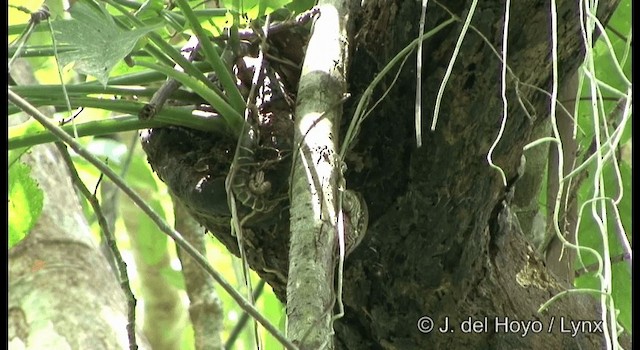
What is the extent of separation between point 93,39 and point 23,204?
0.73 feet

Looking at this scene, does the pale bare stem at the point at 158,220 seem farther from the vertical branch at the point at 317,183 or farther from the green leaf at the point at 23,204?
the green leaf at the point at 23,204

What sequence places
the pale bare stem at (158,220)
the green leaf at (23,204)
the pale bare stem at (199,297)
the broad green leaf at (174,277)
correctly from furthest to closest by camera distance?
the broad green leaf at (174,277) → the pale bare stem at (199,297) → the green leaf at (23,204) → the pale bare stem at (158,220)

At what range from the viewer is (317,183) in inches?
20.8

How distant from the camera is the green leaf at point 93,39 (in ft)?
1.88

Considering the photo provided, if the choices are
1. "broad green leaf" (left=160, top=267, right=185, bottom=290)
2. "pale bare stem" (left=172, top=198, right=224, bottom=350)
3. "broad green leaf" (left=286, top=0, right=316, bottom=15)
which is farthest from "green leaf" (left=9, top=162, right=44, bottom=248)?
"broad green leaf" (left=160, top=267, right=185, bottom=290)

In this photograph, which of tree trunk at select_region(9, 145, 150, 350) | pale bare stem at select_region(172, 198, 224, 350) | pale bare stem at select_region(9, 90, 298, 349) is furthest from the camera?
pale bare stem at select_region(172, 198, 224, 350)

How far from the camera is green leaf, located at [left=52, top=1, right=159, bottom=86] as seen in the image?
0.57m

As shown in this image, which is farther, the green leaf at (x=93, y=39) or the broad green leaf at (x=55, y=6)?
the broad green leaf at (x=55, y=6)

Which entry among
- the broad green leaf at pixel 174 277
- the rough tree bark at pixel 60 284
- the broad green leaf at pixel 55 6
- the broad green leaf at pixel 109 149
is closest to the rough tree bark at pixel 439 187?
the broad green leaf at pixel 55 6

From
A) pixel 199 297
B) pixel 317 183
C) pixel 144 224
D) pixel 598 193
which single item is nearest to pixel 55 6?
pixel 317 183

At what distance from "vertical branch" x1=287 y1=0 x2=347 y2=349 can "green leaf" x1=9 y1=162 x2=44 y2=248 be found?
282mm

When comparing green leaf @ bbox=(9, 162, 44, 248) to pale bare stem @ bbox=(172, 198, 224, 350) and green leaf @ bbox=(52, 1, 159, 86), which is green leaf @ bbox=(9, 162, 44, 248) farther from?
pale bare stem @ bbox=(172, 198, 224, 350)

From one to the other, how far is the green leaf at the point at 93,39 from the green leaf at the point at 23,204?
170 mm
